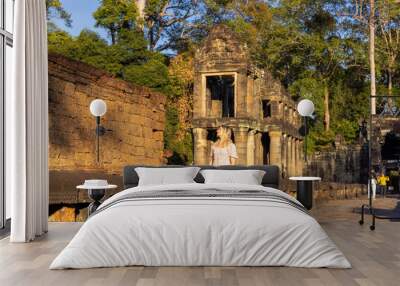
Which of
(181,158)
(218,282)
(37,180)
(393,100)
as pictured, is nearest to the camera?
(218,282)

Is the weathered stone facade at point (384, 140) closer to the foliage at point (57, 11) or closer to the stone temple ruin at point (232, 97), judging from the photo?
the stone temple ruin at point (232, 97)

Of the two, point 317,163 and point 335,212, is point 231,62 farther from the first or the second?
point 335,212

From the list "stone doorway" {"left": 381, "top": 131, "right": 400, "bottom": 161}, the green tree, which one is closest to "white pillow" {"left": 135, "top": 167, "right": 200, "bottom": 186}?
"stone doorway" {"left": 381, "top": 131, "right": 400, "bottom": 161}

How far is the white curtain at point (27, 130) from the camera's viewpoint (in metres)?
4.70

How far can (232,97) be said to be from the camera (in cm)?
1433

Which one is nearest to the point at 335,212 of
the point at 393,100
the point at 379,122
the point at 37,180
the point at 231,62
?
the point at 379,122

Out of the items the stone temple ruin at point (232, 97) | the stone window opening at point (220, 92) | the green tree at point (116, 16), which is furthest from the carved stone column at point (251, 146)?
the green tree at point (116, 16)

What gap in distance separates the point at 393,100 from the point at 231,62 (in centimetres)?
435

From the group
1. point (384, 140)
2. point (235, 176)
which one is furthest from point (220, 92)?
point (235, 176)

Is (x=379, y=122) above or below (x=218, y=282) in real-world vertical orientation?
above

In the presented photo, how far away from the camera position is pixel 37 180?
16.3ft

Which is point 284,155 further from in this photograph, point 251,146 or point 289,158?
point 251,146

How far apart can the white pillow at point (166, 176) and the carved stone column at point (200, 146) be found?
7754mm

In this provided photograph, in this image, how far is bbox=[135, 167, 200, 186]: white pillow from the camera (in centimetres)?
538
